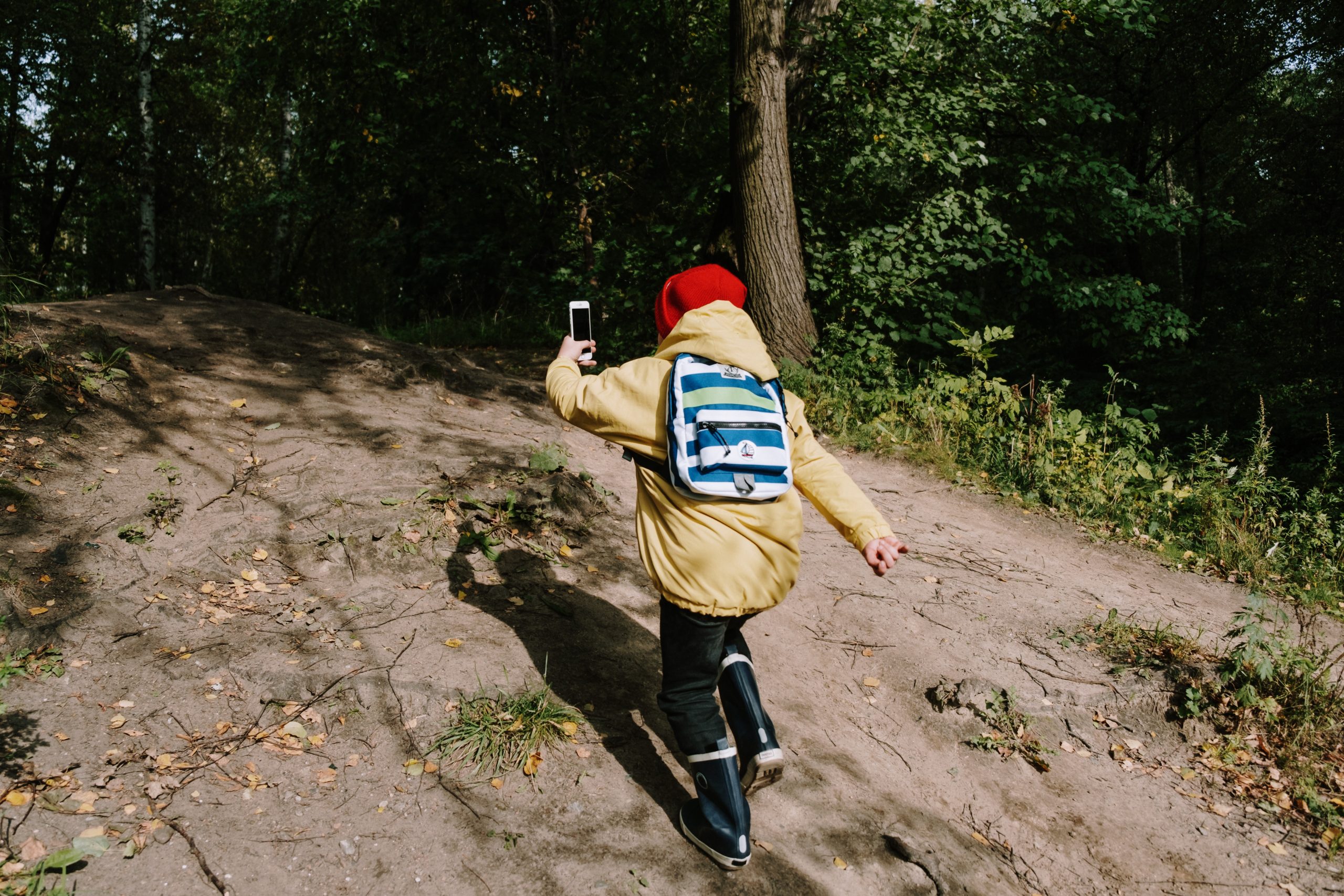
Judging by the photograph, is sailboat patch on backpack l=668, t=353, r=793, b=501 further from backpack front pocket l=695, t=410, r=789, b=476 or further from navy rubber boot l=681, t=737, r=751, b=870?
navy rubber boot l=681, t=737, r=751, b=870

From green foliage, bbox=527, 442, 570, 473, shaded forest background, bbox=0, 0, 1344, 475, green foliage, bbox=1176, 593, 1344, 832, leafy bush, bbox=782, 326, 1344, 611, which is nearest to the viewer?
green foliage, bbox=1176, 593, 1344, 832

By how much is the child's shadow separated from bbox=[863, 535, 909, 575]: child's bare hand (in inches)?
47.8

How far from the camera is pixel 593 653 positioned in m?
3.96

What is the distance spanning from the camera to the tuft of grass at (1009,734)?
13.1 feet

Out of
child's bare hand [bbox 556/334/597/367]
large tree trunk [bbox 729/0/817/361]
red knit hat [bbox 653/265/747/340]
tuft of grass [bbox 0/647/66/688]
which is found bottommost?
tuft of grass [bbox 0/647/66/688]

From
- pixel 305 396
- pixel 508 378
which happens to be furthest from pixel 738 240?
pixel 305 396

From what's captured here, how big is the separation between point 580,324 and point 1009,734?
2981 mm

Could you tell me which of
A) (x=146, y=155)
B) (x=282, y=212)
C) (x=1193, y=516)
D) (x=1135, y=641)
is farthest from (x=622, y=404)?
(x=282, y=212)

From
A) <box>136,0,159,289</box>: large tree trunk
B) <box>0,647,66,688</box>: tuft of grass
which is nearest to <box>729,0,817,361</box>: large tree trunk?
<box>0,647,66,688</box>: tuft of grass

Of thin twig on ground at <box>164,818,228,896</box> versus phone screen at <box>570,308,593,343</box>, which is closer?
thin twig on ground at <box>164,818,228,896</box>

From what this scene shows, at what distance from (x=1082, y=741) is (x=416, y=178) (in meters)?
10.3

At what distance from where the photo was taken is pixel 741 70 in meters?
8.35

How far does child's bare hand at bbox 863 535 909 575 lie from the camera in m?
2.70

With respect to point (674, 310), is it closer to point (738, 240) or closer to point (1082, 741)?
point (1082, 741)
